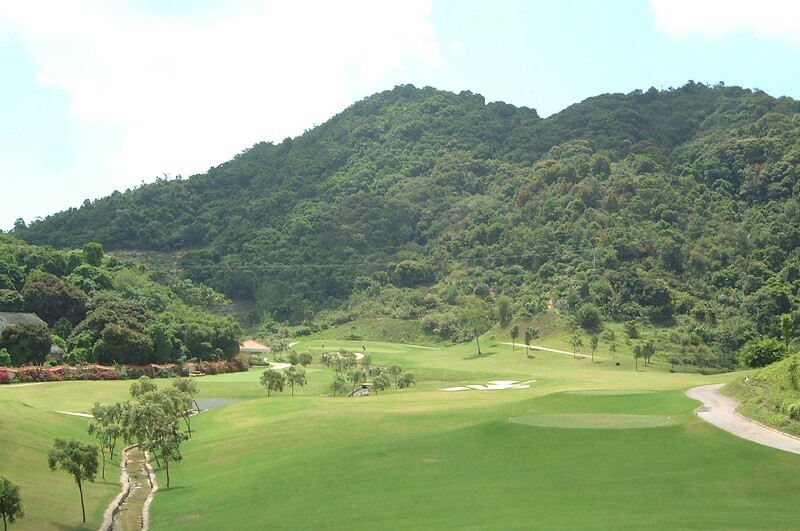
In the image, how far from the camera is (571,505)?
31.0 m

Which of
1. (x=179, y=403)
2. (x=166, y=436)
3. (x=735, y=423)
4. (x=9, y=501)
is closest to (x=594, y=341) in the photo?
(x=179, y=403)

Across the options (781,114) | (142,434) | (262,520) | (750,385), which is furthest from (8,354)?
(781,114)

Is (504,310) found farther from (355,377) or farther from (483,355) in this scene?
(355,377)

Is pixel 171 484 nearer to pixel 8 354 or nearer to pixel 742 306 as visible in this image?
pixel 8 354

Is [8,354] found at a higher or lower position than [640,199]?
lower

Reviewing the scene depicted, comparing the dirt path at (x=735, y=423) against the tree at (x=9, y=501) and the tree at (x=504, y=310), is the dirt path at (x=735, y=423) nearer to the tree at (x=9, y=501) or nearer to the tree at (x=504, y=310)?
the tree at (x=9, y=501)

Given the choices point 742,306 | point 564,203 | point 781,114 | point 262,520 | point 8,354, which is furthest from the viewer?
point 781,114

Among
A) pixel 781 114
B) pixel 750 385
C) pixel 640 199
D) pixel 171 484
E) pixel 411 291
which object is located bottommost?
pixel 171 484

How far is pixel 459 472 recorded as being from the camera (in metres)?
38.2

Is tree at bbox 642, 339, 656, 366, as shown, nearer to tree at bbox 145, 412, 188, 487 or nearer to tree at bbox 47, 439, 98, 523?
tree at bbox 145, 412, 188, 487

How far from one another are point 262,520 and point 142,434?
15.9 meters

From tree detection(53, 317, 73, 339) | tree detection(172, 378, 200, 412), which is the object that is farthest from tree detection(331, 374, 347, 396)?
tree detection(53, 317, 73, 339)

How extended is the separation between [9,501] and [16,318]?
254ft

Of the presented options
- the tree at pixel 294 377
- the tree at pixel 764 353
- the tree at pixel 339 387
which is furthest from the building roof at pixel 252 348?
the tree at pixel 764 353
